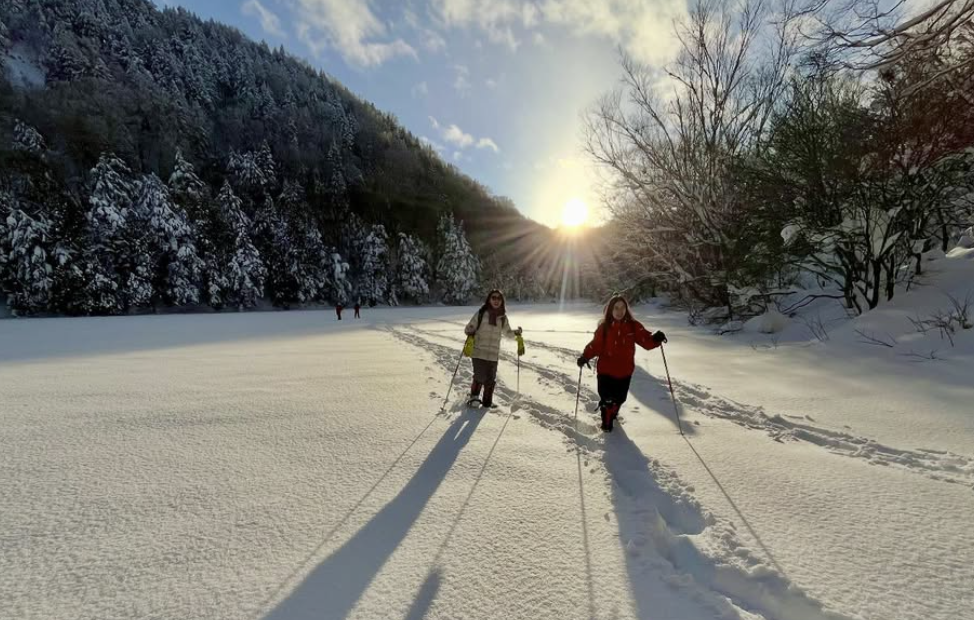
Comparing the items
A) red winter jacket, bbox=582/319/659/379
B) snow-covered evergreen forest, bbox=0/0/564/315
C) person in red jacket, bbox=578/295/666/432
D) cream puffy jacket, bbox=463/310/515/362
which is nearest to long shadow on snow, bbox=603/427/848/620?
person in red jacket, bbox=578/295/666/432

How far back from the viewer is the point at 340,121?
83.2 m

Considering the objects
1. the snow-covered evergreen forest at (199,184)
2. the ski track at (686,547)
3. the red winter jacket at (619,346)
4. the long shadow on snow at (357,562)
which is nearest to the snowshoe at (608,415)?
the red winter jacket at (619,346)

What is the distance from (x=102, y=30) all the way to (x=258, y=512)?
9308 cm

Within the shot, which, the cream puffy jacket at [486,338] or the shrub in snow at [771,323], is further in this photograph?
the shrub in snow at [771,323]

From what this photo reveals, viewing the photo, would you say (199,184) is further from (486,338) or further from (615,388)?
(615,388)

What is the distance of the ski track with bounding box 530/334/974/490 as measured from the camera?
2.93m

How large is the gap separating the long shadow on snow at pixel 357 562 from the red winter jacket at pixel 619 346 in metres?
2.00

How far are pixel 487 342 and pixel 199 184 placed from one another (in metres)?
49.0

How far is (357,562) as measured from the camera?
1.94 meters

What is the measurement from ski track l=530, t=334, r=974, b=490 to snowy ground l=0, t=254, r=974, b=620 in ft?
0.10

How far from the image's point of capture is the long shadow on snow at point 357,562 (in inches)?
64.9

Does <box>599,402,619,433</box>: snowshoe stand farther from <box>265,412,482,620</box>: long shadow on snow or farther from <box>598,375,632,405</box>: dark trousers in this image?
<box>265,412,482,620</box>: long shadow on snow

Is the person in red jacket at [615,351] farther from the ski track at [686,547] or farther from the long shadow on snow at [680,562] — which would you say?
the long shadow on snow at [680,562]

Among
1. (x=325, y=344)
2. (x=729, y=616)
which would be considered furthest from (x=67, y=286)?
(x=729, y=616)
